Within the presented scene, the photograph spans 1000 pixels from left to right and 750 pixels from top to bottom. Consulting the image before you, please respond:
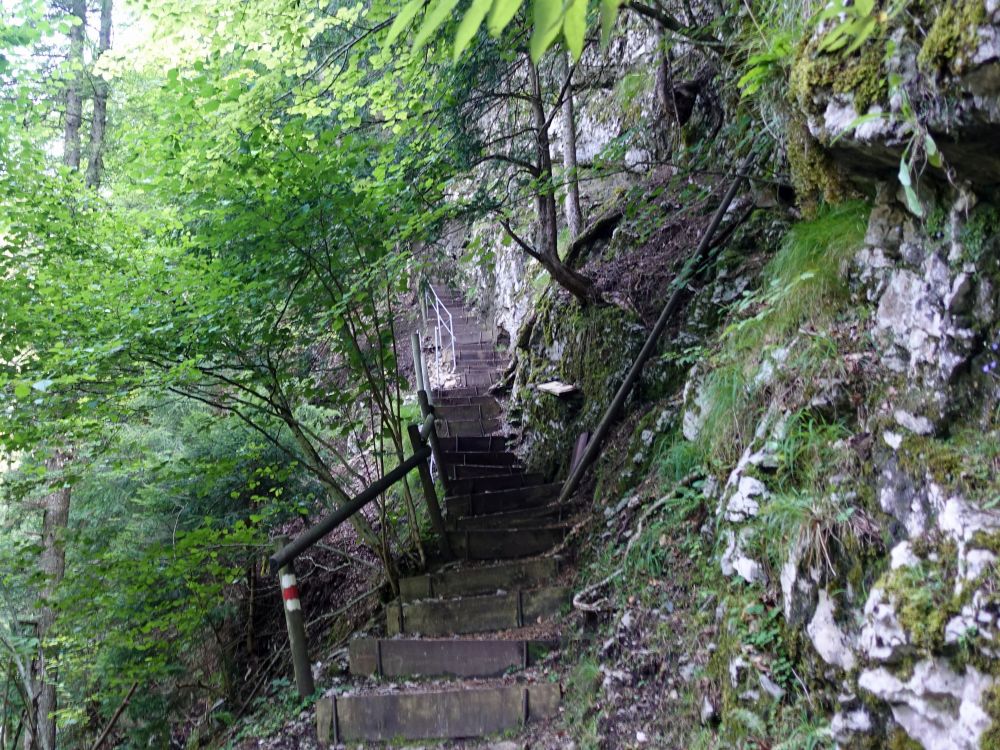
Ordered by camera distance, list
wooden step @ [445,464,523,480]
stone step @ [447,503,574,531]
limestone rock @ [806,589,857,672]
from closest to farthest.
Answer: limestone rock @ [806,589,857,672]
stone step @ [447,503,574,531]
wooden step @ [445,464,523,480]

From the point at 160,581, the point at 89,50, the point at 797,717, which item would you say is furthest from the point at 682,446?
the point at 89,50

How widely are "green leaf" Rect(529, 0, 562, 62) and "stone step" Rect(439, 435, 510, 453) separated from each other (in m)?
6.78

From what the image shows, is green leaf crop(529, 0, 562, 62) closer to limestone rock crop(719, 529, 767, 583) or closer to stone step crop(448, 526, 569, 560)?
limestone rock crop(719, 529, 767, 583)

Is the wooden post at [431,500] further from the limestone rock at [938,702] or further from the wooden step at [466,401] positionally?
the wooden step at [466,401]

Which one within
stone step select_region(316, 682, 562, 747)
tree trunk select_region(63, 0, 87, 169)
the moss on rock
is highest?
tree trunk select_region(63, 0, 87, 169)

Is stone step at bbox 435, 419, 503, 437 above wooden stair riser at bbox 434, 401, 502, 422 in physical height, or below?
below

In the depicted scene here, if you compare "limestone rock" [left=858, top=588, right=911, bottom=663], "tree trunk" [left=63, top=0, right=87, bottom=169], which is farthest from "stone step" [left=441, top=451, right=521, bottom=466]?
"tree trunk" [left=63, top=0, right=87, bottom=169]

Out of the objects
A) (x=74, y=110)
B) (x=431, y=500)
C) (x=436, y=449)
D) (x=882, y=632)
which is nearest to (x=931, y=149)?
(x=882, y=632)

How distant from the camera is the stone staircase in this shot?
343 cm

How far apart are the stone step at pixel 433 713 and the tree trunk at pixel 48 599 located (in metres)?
2.30

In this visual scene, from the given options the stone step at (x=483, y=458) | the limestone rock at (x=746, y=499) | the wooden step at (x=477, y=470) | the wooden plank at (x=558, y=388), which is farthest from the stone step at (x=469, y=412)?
the limestone rock at (x=746, y=499)

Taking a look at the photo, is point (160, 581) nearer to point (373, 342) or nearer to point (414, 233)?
point (373, 342)

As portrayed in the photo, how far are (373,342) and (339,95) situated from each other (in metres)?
1.93

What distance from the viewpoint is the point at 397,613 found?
4320mm
